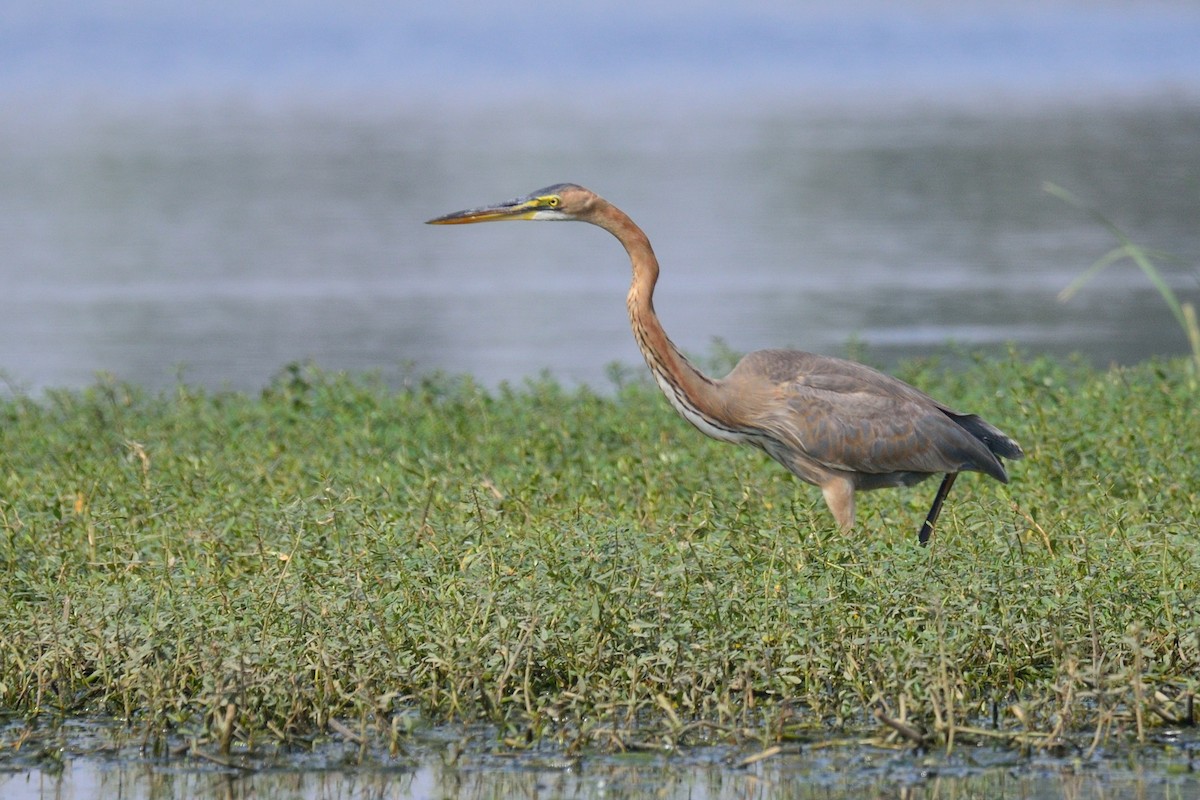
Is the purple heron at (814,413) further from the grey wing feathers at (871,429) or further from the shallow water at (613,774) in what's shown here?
the shallow water at (613,774)

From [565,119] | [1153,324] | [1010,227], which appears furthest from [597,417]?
[565,119]

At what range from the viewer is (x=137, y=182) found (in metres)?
33.8

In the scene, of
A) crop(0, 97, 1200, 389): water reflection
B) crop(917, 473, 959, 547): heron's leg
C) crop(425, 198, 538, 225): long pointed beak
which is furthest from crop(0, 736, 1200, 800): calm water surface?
crop(0, 97, 1200, 389): water reflection

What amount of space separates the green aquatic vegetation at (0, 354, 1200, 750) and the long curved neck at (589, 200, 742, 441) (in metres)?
0.31

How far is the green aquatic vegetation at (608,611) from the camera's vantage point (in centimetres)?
552

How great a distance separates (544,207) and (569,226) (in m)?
23.0

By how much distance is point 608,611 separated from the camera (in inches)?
229

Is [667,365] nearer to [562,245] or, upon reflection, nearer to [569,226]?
[562,245]

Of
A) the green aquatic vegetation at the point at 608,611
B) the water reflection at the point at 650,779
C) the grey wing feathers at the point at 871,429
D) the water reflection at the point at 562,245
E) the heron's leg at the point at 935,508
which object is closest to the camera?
the water reflection at the point at 650,779

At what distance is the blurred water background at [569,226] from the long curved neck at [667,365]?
12.5ft

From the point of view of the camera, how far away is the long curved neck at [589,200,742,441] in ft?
24.0

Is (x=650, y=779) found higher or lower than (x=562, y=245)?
lower

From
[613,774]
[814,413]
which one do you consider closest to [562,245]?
[814,413]

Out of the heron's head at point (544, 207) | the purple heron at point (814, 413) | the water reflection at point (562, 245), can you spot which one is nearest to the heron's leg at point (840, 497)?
the purple heron at point (814, 413)
